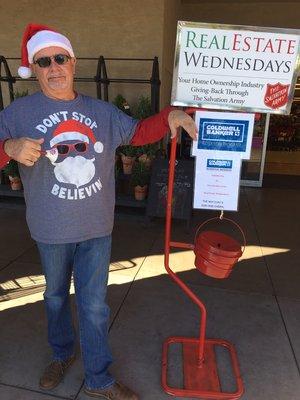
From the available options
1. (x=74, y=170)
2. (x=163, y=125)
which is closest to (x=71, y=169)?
(x=74, y=170)

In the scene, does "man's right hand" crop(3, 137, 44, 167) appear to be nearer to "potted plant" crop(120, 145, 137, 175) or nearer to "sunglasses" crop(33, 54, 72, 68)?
"sunglasses" crop(33, 54, 72, 68)

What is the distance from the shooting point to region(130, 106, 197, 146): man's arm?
77.0 inches

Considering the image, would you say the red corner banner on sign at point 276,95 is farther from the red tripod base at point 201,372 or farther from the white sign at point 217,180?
the red tripod base at point 201,372

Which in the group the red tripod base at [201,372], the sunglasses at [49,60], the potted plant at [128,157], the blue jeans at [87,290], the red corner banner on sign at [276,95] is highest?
the sunglasses at [49,60]

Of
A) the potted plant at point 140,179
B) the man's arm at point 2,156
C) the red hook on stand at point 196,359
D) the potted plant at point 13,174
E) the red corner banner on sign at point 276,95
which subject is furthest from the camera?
the potted plant at point 13,174

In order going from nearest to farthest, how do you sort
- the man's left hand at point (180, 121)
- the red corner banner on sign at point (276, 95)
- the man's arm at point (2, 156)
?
the man's arm at point (2, 156), the man's left hand at point (180, 121), the red corner banner on sign at point (276, 95)

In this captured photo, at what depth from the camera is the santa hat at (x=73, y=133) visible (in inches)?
71.3

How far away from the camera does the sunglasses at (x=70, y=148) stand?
1801mm

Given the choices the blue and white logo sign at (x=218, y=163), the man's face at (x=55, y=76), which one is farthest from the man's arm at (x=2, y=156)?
the blue and white logo sign at (x=218, y=163)

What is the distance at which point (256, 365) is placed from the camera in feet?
8.10

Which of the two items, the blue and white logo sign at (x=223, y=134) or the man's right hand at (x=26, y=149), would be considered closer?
the man's right hand at (x=26, y=149)

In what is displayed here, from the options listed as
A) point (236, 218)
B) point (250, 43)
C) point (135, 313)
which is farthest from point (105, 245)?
point (236, 218)

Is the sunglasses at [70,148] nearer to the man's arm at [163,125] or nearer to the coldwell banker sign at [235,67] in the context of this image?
the man's arm at [163,125]

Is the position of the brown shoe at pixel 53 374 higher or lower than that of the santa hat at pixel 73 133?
lower
